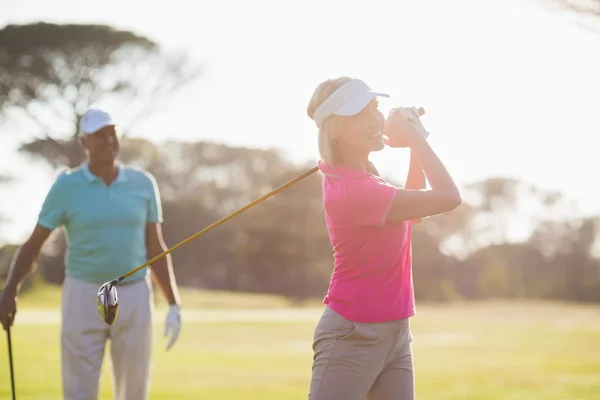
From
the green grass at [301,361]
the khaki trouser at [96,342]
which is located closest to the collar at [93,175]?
the khaki trouser at [96,342]

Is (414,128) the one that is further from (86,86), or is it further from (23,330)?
(86,86)

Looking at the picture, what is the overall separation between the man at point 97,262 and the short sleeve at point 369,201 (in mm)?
2195

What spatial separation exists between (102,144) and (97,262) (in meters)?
0.70

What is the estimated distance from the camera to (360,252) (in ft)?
12.8

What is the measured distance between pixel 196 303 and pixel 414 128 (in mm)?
38523

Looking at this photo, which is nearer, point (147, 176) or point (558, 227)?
point (147, 176)

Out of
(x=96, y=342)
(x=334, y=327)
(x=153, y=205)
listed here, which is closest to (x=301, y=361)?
(x=153, y=205)

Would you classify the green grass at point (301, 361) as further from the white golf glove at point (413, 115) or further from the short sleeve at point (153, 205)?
the white golf glove at point (413, 115)

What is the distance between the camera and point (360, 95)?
3.91 metres

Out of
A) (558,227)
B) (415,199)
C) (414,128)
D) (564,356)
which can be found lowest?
(564,356)

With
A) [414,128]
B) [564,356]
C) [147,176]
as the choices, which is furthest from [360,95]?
[564,356]

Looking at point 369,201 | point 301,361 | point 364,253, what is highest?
point 369,201

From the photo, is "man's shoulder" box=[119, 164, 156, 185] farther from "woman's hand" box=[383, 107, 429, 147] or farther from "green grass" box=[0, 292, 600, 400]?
"green grass" box=[0, 292, 600, 400]

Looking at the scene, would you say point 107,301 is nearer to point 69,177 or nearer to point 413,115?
point 69,177
